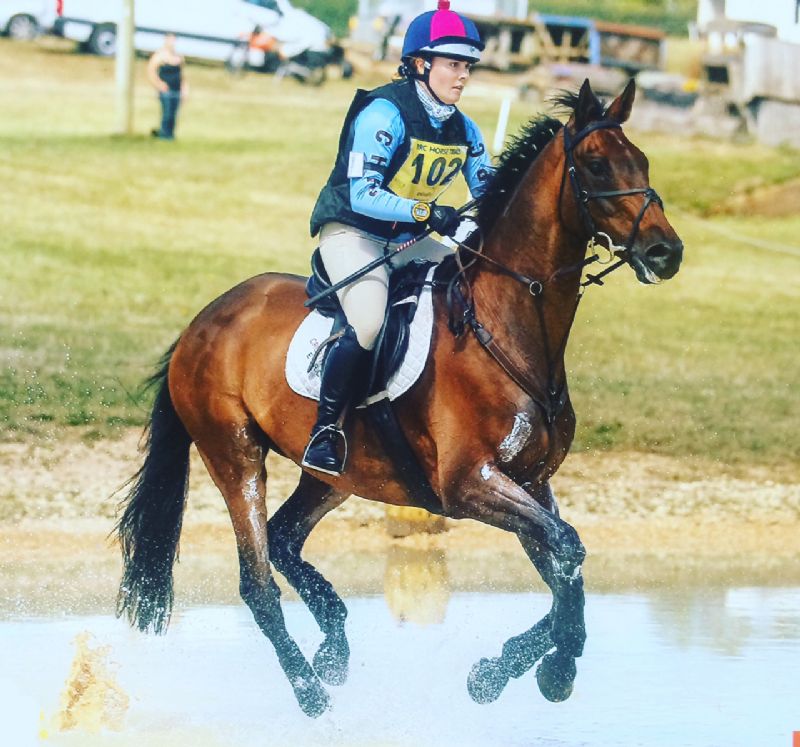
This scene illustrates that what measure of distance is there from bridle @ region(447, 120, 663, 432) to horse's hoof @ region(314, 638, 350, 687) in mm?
1504

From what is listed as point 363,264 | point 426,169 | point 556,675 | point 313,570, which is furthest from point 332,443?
point 556,675

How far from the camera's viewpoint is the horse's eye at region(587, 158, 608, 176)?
5.85 m

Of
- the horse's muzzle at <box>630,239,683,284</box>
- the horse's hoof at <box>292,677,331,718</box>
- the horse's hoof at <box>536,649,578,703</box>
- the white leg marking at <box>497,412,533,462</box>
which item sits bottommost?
the horse's hoof at <box>292,677,331,718</box>

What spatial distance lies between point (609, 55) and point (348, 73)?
17.3ft

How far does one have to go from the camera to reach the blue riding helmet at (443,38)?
6.20 meters

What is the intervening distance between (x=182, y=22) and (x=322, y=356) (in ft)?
85.6

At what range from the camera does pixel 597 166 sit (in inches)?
231

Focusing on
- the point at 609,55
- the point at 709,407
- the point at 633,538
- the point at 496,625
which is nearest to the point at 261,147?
the point at 609,55

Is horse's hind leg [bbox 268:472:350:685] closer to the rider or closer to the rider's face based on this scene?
the rider

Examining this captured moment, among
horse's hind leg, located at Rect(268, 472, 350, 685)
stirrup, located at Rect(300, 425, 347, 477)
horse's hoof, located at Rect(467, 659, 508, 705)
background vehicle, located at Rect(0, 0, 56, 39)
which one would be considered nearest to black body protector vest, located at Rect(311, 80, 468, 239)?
stirrup, located at Rect(300, 425, 347, 477)

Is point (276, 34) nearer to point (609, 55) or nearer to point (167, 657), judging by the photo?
point (609, 55)

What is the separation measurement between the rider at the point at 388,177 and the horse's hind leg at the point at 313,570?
0.73 metres

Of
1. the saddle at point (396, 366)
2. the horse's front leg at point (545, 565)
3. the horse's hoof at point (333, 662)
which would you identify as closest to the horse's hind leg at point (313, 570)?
the horse's hoof at point (333, 662)

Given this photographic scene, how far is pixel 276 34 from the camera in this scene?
32375mm
